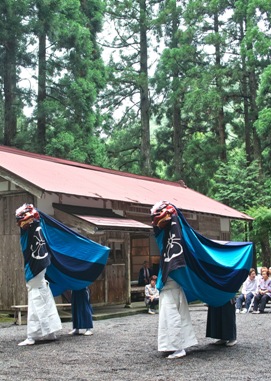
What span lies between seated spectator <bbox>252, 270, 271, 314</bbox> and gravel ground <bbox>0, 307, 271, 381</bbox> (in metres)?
3.21

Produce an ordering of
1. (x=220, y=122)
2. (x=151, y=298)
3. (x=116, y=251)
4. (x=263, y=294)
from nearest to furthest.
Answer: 1. (x=263, y=294)
2. (x=151, y=298)
3. (x=116, y=251)
4. (x=220, y=122)

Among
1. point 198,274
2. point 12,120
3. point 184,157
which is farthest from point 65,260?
point 184,157

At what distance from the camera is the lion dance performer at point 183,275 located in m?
6.06

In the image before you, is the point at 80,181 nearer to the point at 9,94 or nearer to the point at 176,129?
the point at 9,94

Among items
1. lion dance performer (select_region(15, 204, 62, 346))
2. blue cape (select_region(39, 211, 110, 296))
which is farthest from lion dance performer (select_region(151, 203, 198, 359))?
blue cape (select_region(39, 211, 110, 296))

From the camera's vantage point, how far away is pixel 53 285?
8.12m

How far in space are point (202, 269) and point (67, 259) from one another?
2476 mm

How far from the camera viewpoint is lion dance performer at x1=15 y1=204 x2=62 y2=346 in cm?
730

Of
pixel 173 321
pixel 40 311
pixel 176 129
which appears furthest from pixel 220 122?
pixel 173 321

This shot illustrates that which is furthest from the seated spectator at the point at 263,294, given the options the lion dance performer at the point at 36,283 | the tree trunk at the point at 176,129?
the tree trunk at the point at 176,129

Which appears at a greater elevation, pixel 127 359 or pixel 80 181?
pixel 80 181

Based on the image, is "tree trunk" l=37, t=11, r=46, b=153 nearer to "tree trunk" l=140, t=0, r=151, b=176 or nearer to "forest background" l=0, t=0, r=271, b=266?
"forest background" l=0, t=0, r=271, b=266

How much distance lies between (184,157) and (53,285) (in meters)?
20.1

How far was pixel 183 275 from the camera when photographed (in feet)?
20.4
